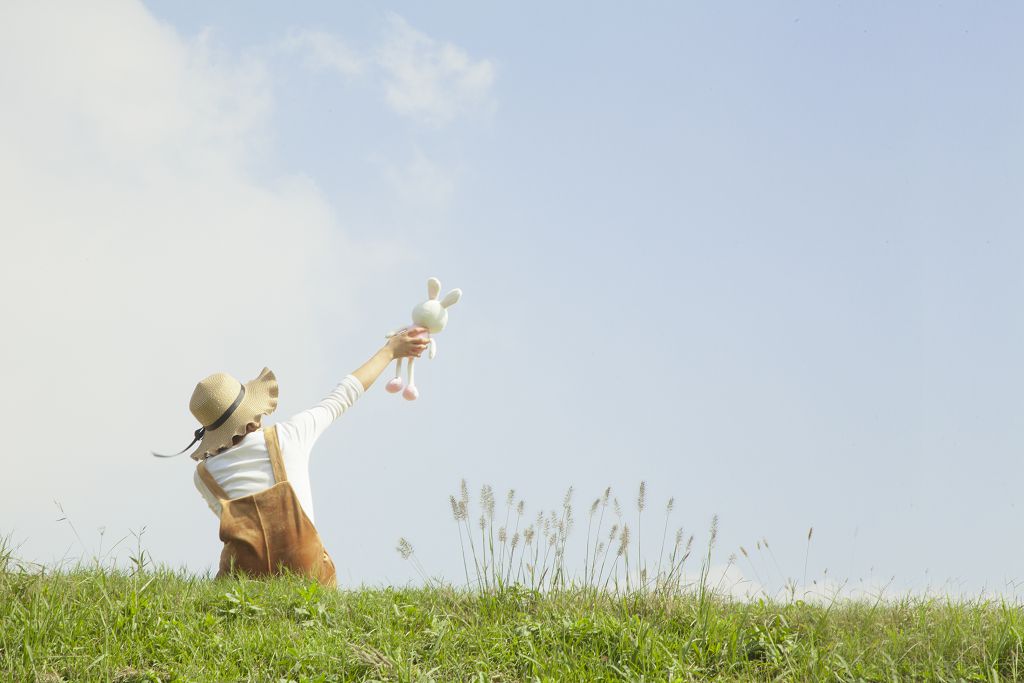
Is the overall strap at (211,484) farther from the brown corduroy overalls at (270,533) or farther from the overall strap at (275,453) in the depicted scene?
the overall strap at (275,453)

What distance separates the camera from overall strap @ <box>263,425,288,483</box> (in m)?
6.46

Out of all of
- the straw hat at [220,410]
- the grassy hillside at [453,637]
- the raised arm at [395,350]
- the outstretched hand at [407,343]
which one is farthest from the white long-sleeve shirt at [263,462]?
the grassy hillside at [453,637]

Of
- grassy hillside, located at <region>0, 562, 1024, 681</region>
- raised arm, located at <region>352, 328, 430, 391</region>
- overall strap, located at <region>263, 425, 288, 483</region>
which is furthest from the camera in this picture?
raised arm, located at <region>352, 328, 430, 391</region>

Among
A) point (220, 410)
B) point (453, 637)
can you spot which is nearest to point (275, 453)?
point (220, 410)

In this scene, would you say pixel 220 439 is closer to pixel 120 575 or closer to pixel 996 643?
pixel 120 575

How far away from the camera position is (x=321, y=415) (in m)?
6.79

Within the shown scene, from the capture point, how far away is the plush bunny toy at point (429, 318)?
24.2 ft

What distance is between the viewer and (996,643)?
4938mm

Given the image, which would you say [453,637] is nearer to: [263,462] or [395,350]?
[263,462]

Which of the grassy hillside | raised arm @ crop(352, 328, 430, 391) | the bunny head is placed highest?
the bunny head

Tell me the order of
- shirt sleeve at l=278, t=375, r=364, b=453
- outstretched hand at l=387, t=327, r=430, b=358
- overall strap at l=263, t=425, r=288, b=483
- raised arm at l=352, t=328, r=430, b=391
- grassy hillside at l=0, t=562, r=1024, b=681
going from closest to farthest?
grassy hillside at l=0, t=562, r=1024, b=681, overall strap at l=263, t=425, r=288, b=483, shirt sleeve at l=278, t=375, r=364, b=453, raised arm at l=352, t=328, r=430, b=391, outstretched hand at l=387, t=327, r=430, b=358

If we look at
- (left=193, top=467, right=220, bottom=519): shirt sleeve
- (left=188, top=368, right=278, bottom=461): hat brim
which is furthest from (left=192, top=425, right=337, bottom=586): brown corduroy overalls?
(left=188, top=368, right=278, bottom=461): hat brim

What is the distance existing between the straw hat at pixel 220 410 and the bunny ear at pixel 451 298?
163cm

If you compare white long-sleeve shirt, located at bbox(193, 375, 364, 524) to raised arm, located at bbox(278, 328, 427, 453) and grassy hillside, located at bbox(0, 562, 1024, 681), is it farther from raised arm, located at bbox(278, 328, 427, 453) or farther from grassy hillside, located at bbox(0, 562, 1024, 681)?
grassy hillside, located at bbox(0, 562, 1024, 681)
